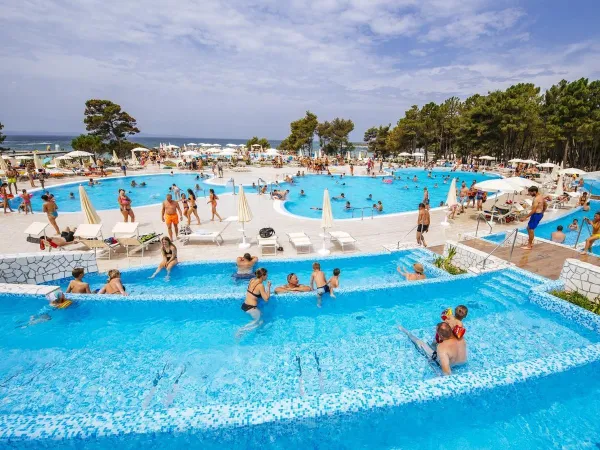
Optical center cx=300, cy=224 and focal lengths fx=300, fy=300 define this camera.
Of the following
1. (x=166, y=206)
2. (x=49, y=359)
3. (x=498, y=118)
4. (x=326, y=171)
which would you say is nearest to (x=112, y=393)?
(x=49, y=359)

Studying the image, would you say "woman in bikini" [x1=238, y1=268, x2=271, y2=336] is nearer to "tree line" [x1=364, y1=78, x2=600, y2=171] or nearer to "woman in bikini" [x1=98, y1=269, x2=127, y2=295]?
"woman in bikini" [x1=98, y1=269, x2=127, y2=295]

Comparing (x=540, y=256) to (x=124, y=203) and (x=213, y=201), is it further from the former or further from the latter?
(x=124, y=203)

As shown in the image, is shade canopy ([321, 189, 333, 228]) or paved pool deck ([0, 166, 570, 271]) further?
shade canopy ([321, 189, 333, 228])

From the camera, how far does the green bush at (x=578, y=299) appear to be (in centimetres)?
578

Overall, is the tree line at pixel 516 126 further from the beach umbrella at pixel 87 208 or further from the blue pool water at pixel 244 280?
the beach umbrella at pixel 87 208

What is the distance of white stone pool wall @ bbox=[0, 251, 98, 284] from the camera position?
291 inches

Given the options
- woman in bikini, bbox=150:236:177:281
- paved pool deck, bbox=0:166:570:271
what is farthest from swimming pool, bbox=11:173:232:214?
woman in bikini, bbox=150:236:177:281

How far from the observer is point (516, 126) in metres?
31.5

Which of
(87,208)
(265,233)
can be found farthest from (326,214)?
(87,208)

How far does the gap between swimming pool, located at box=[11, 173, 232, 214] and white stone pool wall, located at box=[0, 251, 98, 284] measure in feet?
28.2

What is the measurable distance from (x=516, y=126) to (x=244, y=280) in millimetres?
35881

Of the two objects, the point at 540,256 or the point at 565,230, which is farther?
the point at 565,230

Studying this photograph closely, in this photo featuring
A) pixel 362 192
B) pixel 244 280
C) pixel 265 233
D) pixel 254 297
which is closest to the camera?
pixel 254 297

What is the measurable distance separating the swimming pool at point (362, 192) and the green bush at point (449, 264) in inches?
286
